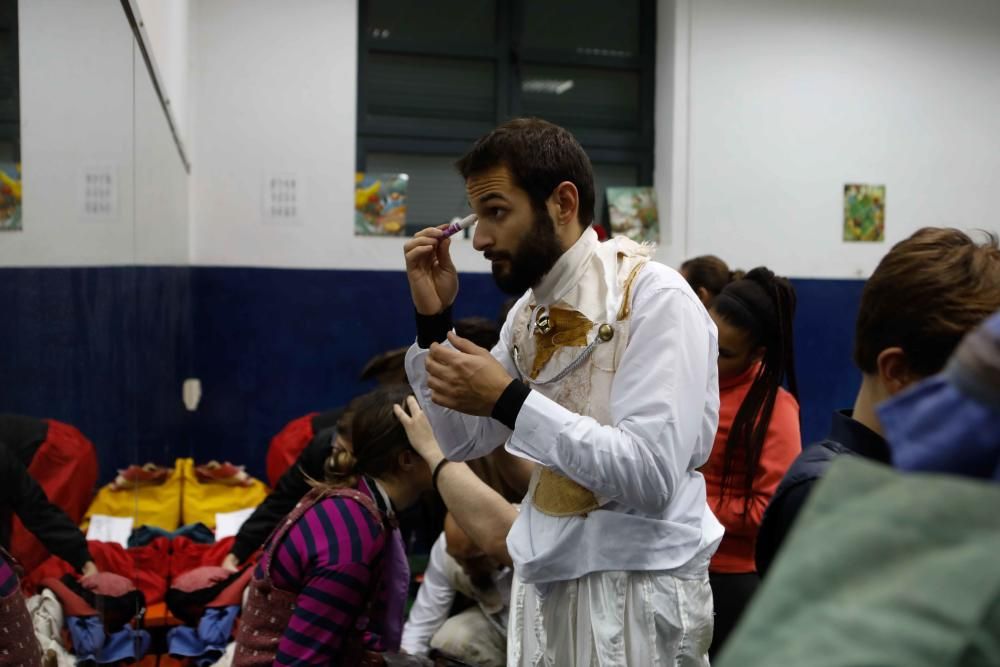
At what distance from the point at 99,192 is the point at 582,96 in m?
4.04

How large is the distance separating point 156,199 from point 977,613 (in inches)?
109

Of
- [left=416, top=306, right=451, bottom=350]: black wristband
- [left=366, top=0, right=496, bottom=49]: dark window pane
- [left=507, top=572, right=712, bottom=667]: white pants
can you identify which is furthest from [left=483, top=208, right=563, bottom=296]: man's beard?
[left=366, top=0, right=496, bottom=49]: dark window pane

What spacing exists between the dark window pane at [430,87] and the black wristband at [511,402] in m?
4.02

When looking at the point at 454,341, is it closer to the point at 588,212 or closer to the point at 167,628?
the point at 588,212

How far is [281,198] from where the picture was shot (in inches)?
189

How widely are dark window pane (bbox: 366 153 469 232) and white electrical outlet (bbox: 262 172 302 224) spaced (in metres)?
0.50

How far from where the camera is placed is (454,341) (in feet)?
4.74

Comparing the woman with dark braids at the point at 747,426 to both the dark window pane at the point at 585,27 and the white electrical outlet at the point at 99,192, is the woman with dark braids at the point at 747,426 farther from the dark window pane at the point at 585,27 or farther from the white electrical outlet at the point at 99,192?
the dark window pane at the point at 585,27

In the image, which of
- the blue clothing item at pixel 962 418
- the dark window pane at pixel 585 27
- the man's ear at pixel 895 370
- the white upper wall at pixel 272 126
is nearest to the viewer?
the blue clothing item at pixel 962 418

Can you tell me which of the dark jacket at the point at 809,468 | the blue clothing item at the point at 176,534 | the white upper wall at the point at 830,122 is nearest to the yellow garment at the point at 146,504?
the blue clothing item at the point at 176,534

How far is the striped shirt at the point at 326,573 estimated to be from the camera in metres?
1.61

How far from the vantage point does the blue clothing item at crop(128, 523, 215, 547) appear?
2726 mm

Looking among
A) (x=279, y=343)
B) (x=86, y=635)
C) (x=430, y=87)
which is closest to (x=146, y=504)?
(x=86, y=635)

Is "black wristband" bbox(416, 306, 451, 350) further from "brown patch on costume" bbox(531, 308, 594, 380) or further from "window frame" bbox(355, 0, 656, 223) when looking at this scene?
"window frame" bbox(355, 0, 656, 223)
